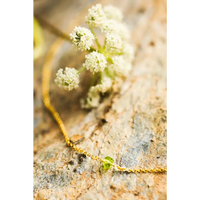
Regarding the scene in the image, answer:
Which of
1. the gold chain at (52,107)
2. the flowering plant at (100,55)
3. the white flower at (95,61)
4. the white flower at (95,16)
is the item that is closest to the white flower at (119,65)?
the flowering plant at (100,55)

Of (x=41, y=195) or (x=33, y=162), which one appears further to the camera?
(x=33, y=162)

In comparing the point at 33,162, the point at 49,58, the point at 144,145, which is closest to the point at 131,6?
the point at 49,58

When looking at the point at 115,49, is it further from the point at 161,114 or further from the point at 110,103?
the point at 161,114

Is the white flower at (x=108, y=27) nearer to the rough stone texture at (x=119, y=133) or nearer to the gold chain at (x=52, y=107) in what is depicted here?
the rough stone texture at (x=119, y=133)

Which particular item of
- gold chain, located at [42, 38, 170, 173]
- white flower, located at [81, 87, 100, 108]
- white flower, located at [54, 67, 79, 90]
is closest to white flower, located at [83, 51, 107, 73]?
white flower, located at [54, 67, 79, 90]

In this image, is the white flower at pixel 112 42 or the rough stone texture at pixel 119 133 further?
the white flower at pixel 112 42

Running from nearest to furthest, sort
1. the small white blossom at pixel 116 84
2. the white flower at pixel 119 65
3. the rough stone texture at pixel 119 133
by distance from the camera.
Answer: the rough stone texture at pixel 119 133 < the white flower at pixel 119 65 < the small white blossom at pixel 116 84
